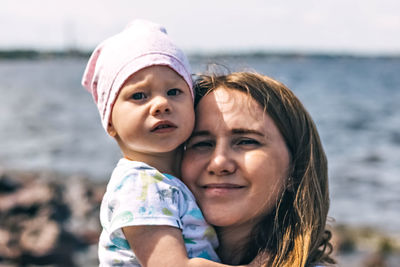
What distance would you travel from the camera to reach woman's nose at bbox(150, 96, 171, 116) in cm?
234

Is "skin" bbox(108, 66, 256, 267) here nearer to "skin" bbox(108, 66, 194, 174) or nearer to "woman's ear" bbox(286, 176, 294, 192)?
"skin" bbox(108, 66, 194, 174)

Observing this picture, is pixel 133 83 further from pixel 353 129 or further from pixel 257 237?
pixel 353 129

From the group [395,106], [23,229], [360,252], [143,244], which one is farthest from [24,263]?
[395,106]

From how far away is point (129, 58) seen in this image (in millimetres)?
2414

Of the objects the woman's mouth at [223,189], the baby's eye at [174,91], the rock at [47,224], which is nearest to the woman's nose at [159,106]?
the baby's eye at [174,91]

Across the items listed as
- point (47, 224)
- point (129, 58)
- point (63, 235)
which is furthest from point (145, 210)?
point (47, 224)

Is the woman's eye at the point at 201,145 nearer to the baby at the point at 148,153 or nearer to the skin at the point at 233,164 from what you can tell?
the skin at the point at 233,164

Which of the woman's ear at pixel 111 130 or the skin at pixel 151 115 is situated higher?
the skin at pixel 151 115

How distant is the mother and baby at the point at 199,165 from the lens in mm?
2271

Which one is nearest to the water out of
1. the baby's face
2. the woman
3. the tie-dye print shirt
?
the woman

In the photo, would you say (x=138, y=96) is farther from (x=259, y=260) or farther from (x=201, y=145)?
(x=259, y=260)

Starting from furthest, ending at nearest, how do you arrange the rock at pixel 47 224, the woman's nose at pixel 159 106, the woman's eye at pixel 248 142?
the rock at pixel 47 224 < the woman's eye at pixel 248 142 < the woman's nose at pixel 159 106

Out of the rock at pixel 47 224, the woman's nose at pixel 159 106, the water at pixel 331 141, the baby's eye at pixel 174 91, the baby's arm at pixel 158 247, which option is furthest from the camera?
the water at pixel 331 141

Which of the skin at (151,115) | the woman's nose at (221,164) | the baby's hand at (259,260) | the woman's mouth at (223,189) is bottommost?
the baby's hand at (259,260)
